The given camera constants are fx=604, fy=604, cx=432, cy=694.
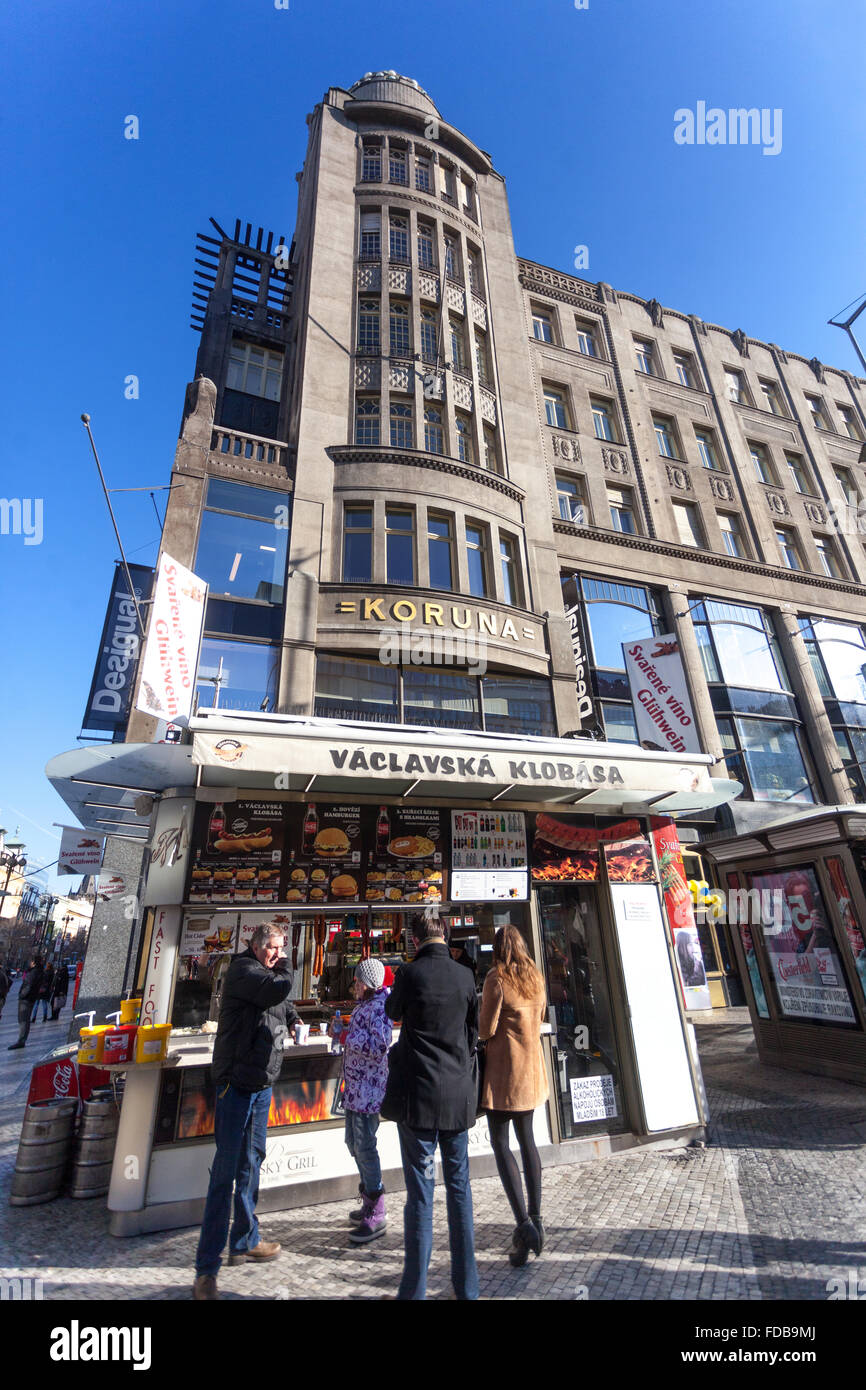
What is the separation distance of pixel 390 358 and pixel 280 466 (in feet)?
16.5

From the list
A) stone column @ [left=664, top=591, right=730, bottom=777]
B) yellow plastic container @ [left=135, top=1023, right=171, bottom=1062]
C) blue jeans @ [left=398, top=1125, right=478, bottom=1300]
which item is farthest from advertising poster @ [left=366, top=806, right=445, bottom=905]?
stone column @ [left=664, top=591, right=730, bottom=777]

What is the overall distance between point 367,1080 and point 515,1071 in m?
1.34

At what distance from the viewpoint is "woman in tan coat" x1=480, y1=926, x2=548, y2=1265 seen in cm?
435

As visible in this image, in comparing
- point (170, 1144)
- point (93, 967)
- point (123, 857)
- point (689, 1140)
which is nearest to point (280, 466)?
point (123, 857)

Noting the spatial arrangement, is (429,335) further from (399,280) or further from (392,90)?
(392,90)

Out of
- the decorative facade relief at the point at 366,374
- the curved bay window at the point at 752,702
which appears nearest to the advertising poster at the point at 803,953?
the curved bay window at the point at 752,702

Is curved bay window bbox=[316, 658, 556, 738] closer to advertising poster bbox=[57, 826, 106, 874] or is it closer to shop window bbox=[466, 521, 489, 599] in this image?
shop window bbox=[466, 521, 489, 599]

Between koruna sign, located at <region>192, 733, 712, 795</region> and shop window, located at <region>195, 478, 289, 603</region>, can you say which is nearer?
koruna sign, located at <region>192, 733, 712, 795</region>

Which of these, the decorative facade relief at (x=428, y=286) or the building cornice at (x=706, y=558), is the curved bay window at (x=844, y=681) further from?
the decorative facade relief at (x=428, y=286)

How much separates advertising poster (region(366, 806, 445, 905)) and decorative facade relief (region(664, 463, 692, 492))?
2164 cm

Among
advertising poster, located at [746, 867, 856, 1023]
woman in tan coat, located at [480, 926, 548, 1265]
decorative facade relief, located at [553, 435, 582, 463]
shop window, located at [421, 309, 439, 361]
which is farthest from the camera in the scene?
decorative facade relief, located at [553, 435, 582, 463]

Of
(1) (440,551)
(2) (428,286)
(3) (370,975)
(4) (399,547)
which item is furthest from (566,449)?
(3) (370,975)
